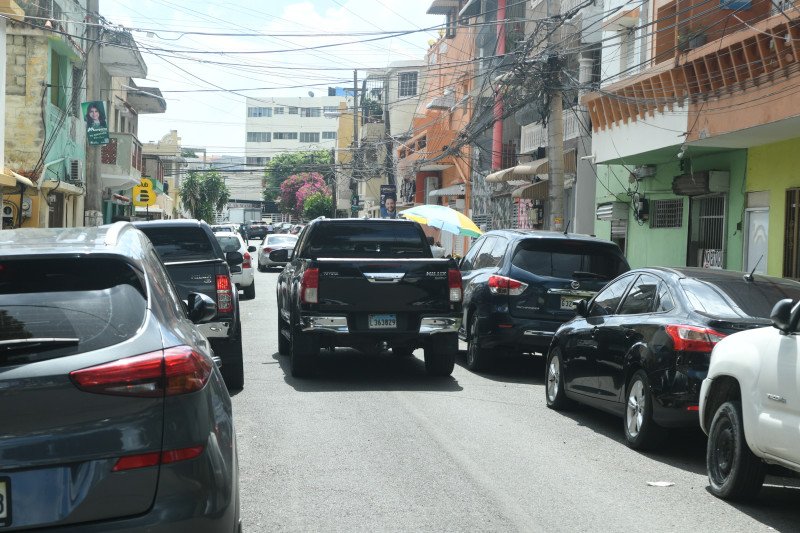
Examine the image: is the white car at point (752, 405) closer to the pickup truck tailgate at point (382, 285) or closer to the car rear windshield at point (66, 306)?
the car rear windshield at point (66, 306)

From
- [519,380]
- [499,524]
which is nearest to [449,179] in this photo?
[519,380]

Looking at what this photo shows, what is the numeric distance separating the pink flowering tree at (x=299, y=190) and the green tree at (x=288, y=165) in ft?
2.39

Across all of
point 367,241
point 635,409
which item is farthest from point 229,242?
point 635,409

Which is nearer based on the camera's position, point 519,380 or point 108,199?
point 519,380

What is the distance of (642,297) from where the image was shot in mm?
9242

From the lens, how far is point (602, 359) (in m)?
9.47

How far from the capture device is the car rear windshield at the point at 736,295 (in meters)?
8.14

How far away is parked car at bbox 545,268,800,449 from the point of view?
788cm

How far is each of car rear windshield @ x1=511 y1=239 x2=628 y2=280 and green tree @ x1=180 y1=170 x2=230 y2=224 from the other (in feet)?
253

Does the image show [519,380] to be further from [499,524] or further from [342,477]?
[499,524]

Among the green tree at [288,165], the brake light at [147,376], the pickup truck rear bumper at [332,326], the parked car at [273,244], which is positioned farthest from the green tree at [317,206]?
the brake light at [147,376]

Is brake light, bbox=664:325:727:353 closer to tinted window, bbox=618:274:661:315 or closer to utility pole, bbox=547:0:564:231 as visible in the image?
tinted window, bbox=618:274:661:315

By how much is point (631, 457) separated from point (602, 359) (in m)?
1.27

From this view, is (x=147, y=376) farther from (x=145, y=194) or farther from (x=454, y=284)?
(x=145, y=194)
